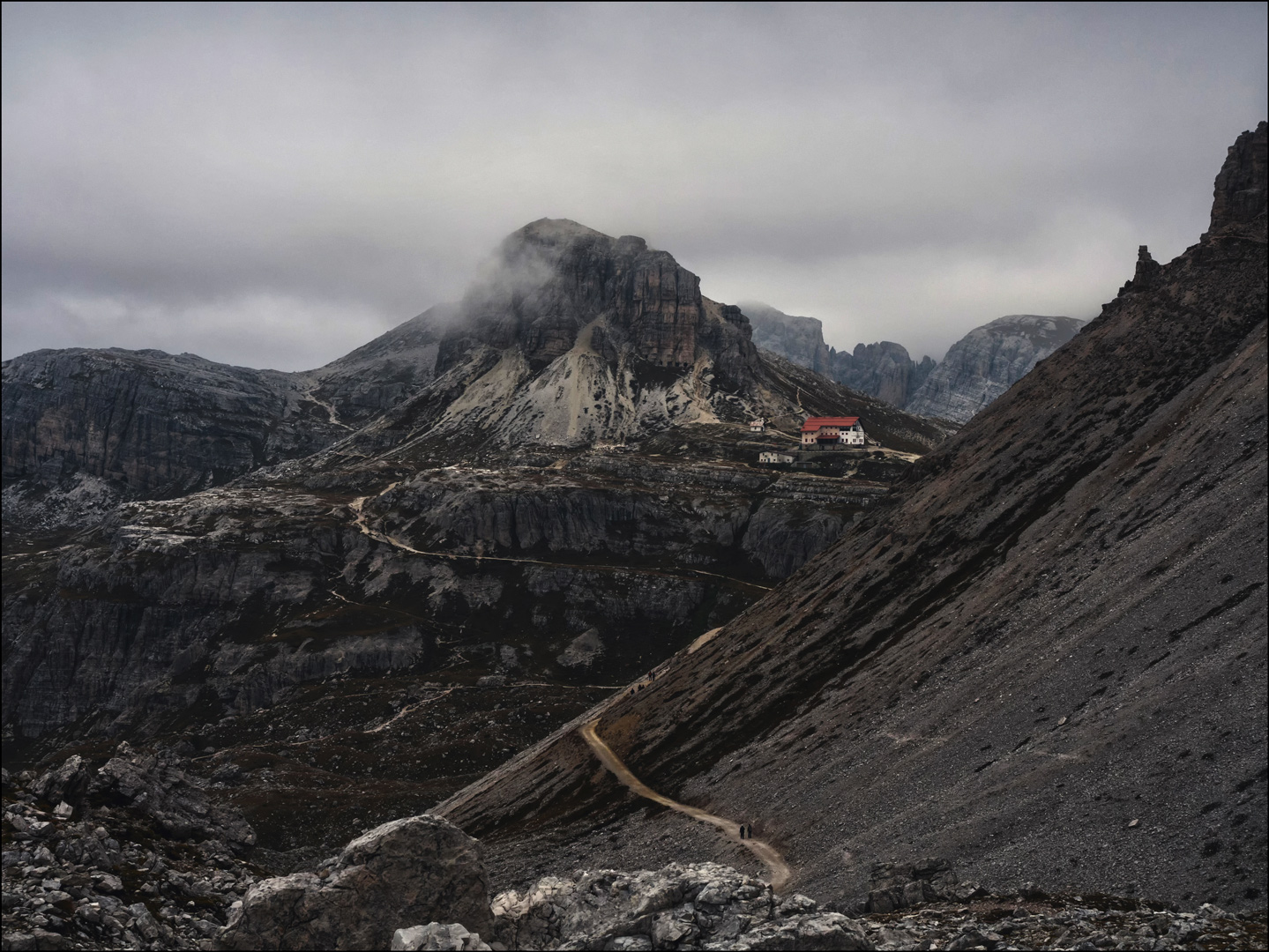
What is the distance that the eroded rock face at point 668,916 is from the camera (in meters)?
32.2

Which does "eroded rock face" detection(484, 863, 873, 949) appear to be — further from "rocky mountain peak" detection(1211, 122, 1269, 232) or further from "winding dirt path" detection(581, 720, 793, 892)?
"rocky mountain peak" detection(1211, 122, 1269, 232)

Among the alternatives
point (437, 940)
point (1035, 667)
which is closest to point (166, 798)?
point (437, 940)

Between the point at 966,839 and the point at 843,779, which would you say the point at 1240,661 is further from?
the point at 843,779

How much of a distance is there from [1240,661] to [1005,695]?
19.7m

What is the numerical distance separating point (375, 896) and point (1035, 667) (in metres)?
60.9

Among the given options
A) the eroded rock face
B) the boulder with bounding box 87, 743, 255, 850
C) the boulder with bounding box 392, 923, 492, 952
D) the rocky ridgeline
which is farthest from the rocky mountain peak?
the boulder with bounding box 87, 743, 255, 850

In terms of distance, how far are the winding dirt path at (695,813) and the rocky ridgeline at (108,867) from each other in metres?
41.0

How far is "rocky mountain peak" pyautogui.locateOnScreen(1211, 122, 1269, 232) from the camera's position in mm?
122688

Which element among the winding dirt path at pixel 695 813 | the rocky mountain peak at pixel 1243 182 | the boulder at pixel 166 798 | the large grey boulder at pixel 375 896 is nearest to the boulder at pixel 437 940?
the large grey boulder at pixel 375 896

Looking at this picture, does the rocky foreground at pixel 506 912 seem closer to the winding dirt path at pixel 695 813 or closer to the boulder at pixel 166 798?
the winding dirt path at pixel 695 813

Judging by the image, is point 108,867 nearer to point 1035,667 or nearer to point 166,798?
point 166,798

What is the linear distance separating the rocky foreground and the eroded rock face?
7cm

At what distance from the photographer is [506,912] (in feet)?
129

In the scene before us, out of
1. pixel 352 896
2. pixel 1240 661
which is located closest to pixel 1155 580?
pixel 1240 661
